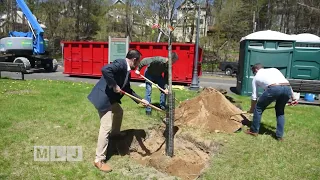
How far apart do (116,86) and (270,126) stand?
4.11 metres

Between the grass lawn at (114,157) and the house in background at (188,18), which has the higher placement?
the house in background at (188,18)

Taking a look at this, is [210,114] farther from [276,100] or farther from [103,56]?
[103,56]

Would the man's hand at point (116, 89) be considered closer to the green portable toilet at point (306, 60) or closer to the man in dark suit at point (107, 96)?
the man in dark suit at point (107, 96)

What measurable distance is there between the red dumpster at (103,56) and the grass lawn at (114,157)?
22.0 ft

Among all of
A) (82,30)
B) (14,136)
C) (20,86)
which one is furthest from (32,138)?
(82,30)

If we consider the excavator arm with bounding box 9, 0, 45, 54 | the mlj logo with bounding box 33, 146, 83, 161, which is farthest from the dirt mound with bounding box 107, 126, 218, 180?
the excavator arm with bounding box 9, 0, 45, 54

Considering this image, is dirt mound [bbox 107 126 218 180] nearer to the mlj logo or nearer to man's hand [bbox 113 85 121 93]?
the mlj logo

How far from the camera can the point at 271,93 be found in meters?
5.29

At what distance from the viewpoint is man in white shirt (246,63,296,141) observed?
208 inches

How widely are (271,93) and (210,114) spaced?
1.46 metres

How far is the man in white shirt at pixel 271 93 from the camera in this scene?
528 centimetres

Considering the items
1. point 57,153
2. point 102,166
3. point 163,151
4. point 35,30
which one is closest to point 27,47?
point 35,30

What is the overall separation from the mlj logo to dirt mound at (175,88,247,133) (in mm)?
2381

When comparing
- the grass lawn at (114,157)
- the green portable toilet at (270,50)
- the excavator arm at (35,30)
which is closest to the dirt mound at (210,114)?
the grass lawn at (114,157)
